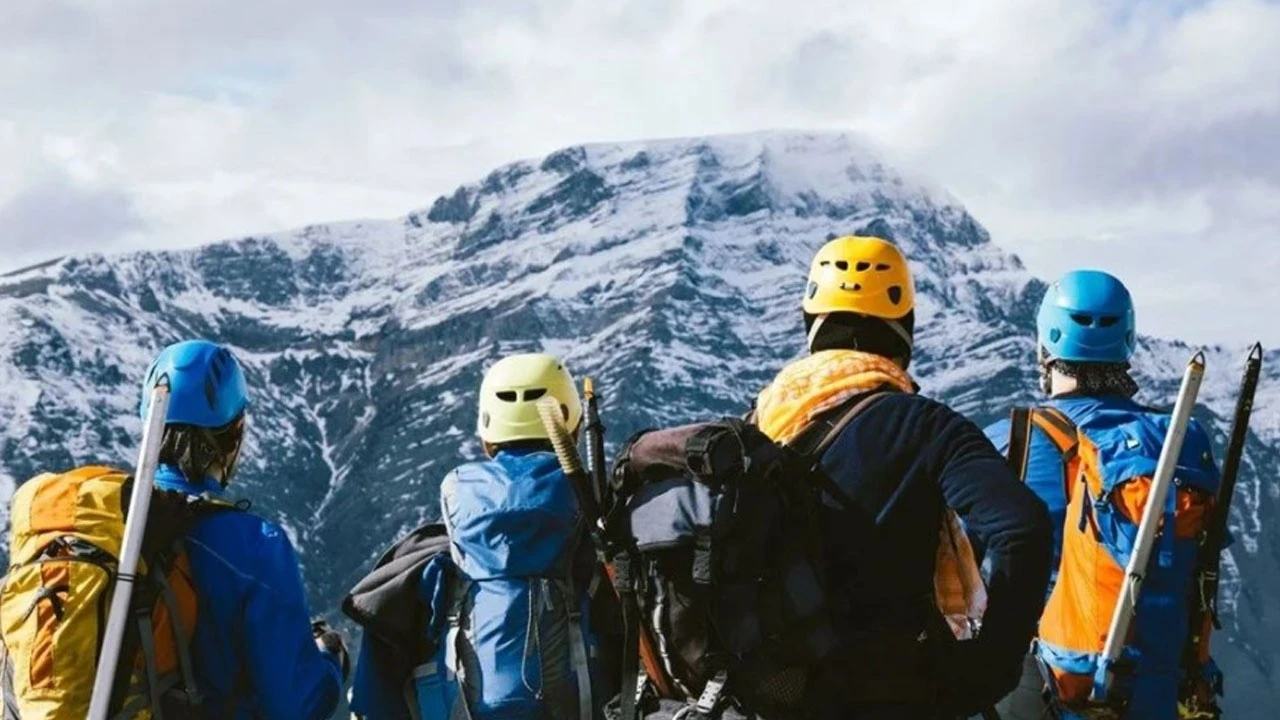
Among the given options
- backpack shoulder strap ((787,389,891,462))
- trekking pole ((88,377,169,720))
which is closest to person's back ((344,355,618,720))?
trekking pole ((88,377,169,720))

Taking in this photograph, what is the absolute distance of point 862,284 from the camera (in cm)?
866

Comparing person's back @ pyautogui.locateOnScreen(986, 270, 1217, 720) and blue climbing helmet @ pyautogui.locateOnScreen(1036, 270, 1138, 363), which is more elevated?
blue climbing helmet @ pyautogui.locateOnScreen(1036, 270, 1138, 363)

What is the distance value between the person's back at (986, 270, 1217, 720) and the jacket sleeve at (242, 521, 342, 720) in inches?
162

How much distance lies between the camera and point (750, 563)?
7.49 m

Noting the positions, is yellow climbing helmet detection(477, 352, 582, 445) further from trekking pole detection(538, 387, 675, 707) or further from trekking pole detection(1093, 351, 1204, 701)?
trekking pole detection(1093, 351, 1204, 701)

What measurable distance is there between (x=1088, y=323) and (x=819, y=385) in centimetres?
317

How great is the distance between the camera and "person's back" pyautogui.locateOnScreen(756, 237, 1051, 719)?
738 cm

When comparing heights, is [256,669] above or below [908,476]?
below

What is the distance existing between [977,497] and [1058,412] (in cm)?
325

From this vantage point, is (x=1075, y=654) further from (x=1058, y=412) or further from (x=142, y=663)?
(x=142, y=663)

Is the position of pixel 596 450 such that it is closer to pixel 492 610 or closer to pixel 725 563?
pixel 725 563

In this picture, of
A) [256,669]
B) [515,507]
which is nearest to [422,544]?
[515,507]

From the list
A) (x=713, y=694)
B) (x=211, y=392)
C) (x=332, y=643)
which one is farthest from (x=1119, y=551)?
(x=211, y=392)

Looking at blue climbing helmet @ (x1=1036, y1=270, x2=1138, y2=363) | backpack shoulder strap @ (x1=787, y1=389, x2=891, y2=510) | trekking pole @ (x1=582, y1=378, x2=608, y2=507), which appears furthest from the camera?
blue climbing helmet @ (x1=1036, y1=270, x2=1138, y2=363)
